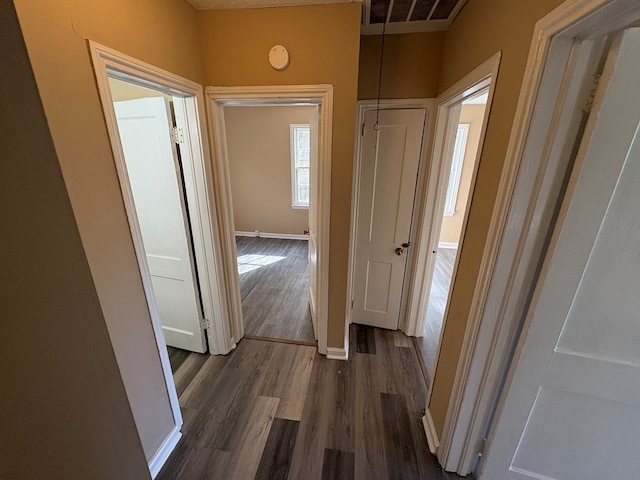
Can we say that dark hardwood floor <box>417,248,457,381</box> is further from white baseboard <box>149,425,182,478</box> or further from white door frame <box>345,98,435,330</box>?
white baseboard <box>149,425,182,478</box>

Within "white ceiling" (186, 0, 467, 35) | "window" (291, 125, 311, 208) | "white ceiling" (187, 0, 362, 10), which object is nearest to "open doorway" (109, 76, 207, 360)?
"white ceiling" (187, 0, 362, 10)

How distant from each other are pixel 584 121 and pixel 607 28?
0.76ft

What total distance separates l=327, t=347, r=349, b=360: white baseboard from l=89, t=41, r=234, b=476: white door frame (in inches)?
33.6

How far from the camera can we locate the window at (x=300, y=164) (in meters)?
4.62

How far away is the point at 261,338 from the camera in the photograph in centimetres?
240

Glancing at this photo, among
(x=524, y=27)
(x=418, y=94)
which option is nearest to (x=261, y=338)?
(x=418, y=94)

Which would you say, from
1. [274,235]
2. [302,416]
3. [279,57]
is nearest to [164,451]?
[302,416]

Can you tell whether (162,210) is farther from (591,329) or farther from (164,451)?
(591,329)

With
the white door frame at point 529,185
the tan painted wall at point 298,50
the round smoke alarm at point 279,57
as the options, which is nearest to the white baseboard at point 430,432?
the white door frame at point 529,185

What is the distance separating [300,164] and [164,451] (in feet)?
14.0

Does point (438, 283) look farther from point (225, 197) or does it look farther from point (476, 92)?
point (225, 197)

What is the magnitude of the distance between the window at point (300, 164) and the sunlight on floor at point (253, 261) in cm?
122

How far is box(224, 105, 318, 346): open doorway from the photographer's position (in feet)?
12.6

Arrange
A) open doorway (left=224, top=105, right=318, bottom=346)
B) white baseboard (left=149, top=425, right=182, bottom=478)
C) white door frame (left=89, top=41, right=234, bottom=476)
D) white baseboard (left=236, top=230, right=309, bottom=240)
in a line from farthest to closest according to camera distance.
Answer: white baseboard (left=236, top=230, right=309, bottom=240) < open doorway (left=224, top=105, right=318, bottom=346) < white baseboard (left=149, top=425, right=182, bottom=478) < white door frame (left=89, top=41, right=234, bottom=476)
